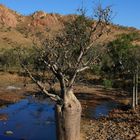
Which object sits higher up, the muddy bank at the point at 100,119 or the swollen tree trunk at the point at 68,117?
the swollen tree trunk at the point at 68,117

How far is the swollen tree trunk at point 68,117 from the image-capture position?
1198 cm

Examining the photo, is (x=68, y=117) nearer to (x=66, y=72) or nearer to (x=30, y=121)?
(x=66, y=72)

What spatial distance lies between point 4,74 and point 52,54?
136ft

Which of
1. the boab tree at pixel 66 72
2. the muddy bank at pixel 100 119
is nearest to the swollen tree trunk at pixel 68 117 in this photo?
the boab tree at pixel 66 72

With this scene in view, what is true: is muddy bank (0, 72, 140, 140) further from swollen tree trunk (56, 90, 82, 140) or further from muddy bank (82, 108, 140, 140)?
swollen tree trunk (56, 90, 82, 140)

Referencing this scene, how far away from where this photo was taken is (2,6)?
397 feet

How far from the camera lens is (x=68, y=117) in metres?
12.0

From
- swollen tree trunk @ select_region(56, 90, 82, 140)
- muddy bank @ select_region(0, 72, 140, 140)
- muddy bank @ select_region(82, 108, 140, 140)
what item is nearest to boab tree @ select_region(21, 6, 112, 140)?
swollen tree trunk @ select_region(56, 90, 82, 140)

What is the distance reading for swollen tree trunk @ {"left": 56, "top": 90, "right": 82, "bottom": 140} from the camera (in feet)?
39.3

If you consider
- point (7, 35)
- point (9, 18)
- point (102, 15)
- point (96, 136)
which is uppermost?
point (9, 18)

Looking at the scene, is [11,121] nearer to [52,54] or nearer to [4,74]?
[52,54]

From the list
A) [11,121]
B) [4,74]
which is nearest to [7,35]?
[4,74]

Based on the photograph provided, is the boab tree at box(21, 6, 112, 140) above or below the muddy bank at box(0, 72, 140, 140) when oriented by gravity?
above

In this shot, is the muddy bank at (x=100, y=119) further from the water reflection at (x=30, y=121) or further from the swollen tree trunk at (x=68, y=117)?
the swollen tree trunk at (x=68, y=117)
